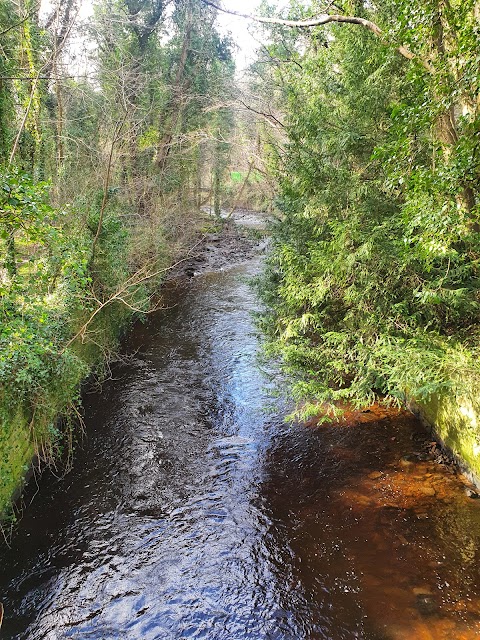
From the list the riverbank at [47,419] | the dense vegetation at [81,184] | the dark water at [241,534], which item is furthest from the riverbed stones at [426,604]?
the dense vegetation at [81,184]

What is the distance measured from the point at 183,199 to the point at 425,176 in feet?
64.6

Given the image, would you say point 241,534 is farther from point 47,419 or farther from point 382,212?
point 382,212

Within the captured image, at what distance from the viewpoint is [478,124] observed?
197 inches

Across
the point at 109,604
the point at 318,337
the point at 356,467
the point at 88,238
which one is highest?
the point at 88,238

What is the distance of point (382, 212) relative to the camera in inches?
312

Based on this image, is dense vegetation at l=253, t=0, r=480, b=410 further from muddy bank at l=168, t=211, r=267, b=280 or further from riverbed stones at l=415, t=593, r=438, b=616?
muddy bank at l=168, t=211, r=267, b=280

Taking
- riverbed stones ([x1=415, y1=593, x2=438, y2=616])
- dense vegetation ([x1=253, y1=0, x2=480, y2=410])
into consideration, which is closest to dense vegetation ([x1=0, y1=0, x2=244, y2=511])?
dense vegetation ([x1=253, y1=0, x2=480, y2=410])

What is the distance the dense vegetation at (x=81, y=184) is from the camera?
22.4 feet

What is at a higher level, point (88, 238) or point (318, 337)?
point (88, 238)

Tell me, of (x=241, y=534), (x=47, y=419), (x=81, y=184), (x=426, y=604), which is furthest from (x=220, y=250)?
(x=426, y=604)

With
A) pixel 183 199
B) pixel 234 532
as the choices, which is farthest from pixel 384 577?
pixel 183 199

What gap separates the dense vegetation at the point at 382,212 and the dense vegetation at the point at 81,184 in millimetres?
4149

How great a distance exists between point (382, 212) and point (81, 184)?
9.33 meters

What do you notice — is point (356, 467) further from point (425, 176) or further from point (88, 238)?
point (88, 238)
